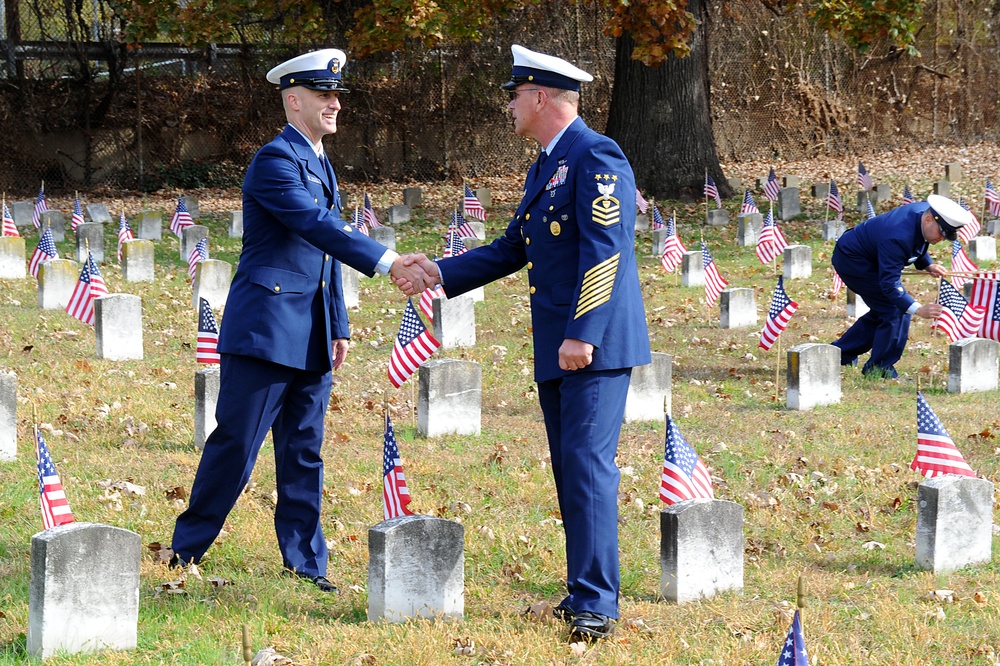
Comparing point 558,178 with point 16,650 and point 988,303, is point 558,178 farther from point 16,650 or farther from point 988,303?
point 988,303

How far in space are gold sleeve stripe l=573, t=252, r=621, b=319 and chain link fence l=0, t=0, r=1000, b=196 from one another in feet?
69.7

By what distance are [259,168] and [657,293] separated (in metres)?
9.16

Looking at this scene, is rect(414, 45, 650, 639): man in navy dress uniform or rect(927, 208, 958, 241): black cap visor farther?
rect(927, 208, 958, 241): black cap visor

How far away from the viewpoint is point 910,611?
5.23 meters

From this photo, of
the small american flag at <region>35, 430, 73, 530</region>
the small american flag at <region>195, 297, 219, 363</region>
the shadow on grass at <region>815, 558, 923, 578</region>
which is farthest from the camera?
the small american flag at <region>195, 297, 219, 363</region>

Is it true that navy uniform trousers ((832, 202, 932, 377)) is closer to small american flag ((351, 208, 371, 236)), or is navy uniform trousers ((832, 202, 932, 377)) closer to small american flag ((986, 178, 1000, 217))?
small american flag ((351, 208, 371, 236))

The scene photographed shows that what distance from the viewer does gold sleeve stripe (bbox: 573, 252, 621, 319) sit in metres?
4.79

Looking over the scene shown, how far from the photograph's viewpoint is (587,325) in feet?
15.7

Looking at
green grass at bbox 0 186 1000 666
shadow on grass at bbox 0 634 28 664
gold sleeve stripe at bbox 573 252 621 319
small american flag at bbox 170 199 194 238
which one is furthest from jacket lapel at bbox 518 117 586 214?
small american flag at bbox 170 199 194 238

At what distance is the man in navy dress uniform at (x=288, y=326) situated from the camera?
5.41m

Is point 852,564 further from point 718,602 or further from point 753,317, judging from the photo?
point 753,317

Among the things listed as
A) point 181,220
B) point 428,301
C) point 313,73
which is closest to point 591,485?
point 313,73

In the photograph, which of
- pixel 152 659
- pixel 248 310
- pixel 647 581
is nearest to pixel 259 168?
pixel 248 310

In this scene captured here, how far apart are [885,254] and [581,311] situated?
5.87 meters
